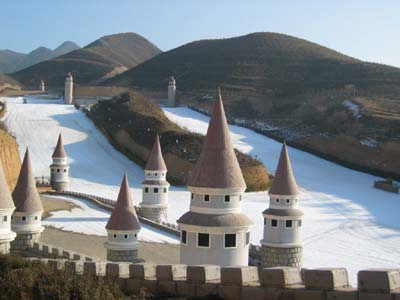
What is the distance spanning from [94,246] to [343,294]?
950 inches

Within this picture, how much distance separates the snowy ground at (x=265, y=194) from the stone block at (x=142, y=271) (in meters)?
18.0

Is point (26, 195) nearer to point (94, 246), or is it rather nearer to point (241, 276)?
point (94, 246)

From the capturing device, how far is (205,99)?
386ft

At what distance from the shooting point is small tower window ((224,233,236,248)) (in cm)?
2095

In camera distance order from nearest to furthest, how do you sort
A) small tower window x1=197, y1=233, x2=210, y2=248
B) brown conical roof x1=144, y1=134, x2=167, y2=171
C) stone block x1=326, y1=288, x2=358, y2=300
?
stone block x1=326, y1=288, x2=358, y2=300
small tower window x1=197, y1=233, x2=210, y2=248
brown conical roof x1=144, y1=134, x2=167, y2=171

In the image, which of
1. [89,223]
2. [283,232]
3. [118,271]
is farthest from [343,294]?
[89,223]

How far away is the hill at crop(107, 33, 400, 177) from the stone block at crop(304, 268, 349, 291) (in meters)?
53.7

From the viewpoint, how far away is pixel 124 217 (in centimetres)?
2780

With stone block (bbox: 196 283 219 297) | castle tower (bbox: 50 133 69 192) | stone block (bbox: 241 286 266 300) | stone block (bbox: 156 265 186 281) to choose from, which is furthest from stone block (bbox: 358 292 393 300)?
castle tower (bbox: 50 133 69 192)

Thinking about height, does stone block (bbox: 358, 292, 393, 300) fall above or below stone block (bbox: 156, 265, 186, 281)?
above

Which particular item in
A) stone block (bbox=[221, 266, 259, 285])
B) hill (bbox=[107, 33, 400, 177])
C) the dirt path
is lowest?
the dirt path

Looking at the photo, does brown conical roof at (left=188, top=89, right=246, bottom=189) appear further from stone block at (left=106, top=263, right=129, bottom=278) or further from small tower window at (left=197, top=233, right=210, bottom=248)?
stone block at (left=106, top=263, right=129, bottom=278)

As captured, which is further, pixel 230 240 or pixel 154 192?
pixel 154 192

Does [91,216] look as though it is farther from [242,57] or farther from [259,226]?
[242,57]
